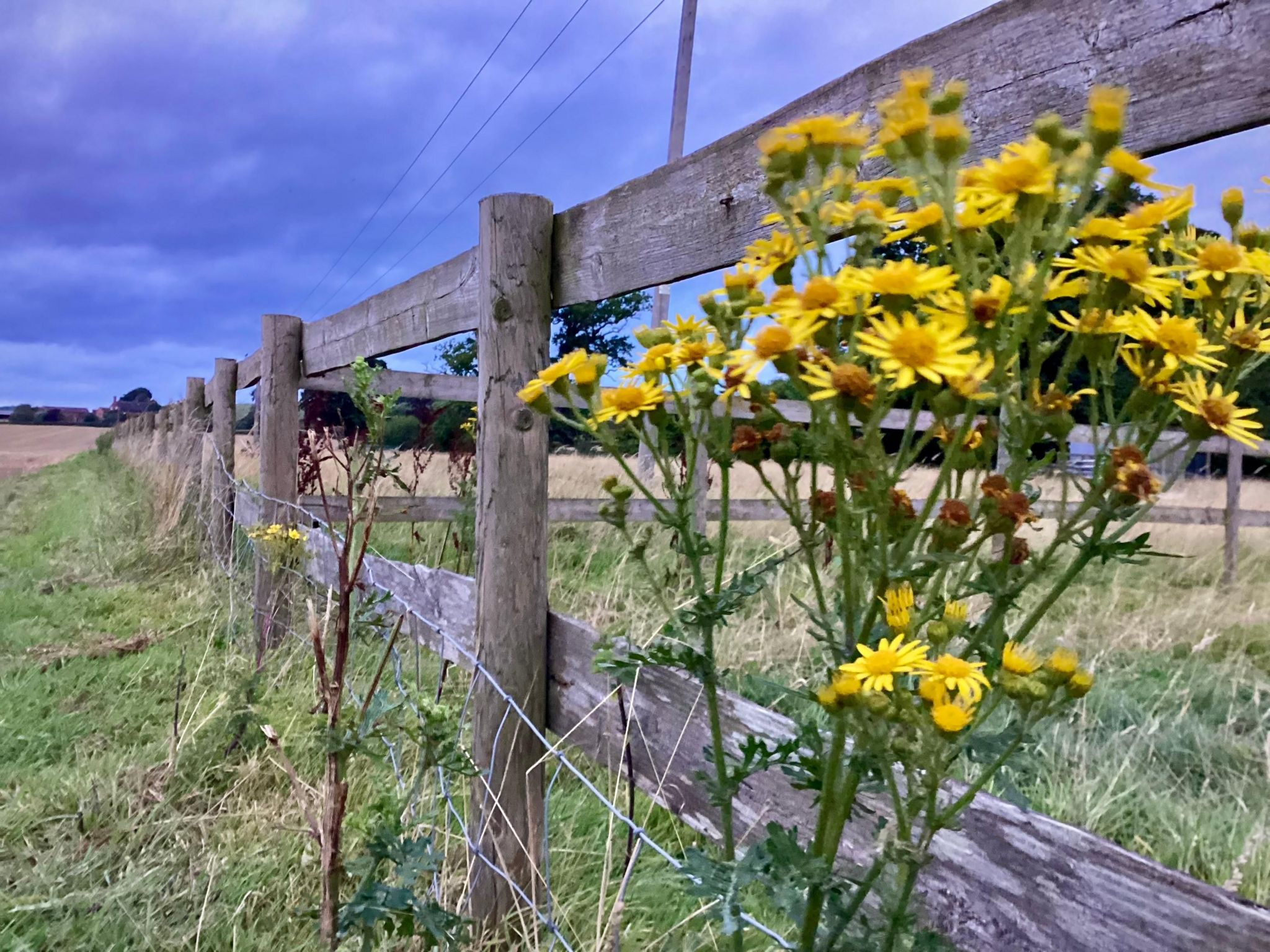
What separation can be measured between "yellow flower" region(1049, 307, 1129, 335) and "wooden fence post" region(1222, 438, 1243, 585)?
7.69 m

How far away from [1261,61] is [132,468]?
12928 millimetres

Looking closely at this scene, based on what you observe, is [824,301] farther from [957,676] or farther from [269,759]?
[269,759]

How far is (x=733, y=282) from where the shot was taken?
0.92m

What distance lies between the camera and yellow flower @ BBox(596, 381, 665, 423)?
39.3 inches

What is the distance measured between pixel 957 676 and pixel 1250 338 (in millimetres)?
373

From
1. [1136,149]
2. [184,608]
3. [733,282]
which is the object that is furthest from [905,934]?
[184,608]

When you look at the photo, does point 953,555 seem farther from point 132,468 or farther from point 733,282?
point 132,468

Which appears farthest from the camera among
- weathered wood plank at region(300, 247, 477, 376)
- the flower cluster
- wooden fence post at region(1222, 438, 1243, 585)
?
wooden fence post at region(1222, 438, 1243, 585)

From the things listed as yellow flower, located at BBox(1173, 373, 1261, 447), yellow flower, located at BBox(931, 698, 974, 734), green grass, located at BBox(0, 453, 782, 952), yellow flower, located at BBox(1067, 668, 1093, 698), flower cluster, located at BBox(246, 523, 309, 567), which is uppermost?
yellow flower, located at BBox(1173, 373, 1261, 447)

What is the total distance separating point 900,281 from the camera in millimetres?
698

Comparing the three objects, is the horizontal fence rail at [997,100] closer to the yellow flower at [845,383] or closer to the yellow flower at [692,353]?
the yellow flower at [692,353]

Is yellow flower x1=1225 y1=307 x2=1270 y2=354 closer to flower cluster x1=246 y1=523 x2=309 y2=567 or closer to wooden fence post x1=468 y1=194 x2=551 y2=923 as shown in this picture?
wooden fence post x1=468 y1=194 x2=551 y2=923

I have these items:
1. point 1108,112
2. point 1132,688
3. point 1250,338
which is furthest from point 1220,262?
point 1132,688

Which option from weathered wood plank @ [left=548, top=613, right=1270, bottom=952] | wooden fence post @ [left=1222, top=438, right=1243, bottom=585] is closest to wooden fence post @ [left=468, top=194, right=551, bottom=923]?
weathered wood plank @ [left=548, top=613, right=1270, bottom=952]
